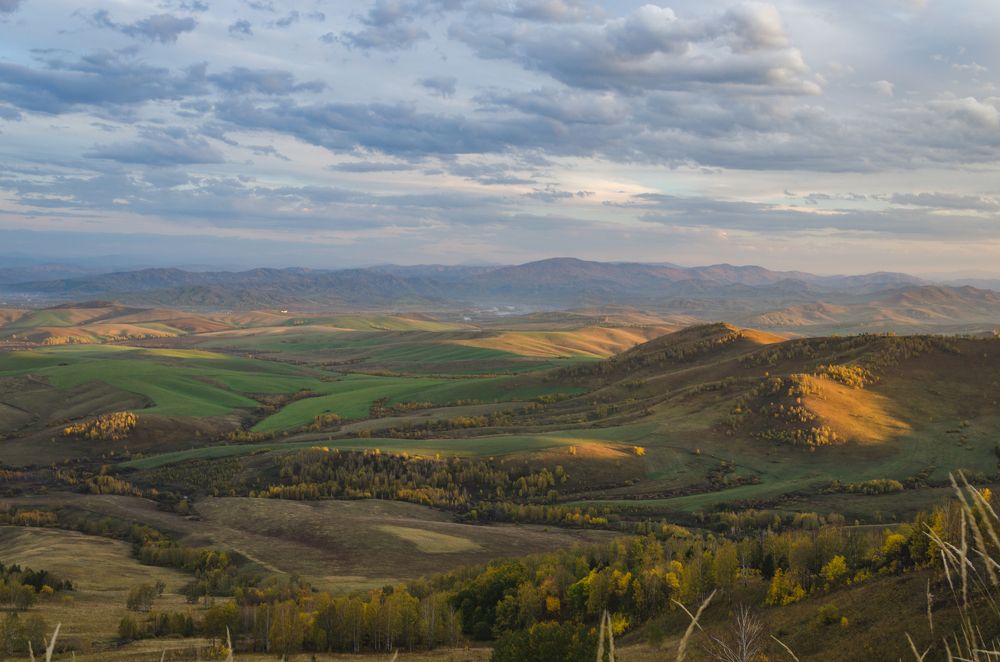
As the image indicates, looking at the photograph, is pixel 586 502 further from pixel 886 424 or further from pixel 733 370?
pixel 733 370

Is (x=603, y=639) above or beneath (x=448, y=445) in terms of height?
above

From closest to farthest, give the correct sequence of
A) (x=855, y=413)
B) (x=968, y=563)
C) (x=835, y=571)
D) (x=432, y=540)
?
(x=968, y=563) → (x=835, y=571) → (x=432, y=540) → (x=855, y=413)

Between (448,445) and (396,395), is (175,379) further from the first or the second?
(448,445)

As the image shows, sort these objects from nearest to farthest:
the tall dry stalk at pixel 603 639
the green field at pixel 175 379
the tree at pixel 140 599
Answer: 1. the tall dry stalk at pixel 603 639
2. the tree at pixel 140 599
3. the green field at pixel 175 379

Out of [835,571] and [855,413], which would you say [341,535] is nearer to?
[835,571]

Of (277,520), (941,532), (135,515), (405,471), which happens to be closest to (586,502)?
(405,471)

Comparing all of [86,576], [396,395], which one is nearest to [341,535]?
[86,576]

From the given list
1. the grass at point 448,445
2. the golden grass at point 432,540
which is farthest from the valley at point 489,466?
the grass at point 448,445

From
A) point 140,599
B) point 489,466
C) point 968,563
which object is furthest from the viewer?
point 489,466

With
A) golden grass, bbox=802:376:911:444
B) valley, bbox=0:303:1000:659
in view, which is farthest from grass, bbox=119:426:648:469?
golden grass, bbox=802:376:911:444

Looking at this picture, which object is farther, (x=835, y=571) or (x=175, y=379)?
(x=175, y=379)

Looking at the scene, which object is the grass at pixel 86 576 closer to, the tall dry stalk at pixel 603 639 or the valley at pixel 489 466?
the valley at pixel 489 466

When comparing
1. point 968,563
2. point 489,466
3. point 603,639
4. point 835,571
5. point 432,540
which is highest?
point 968,563
